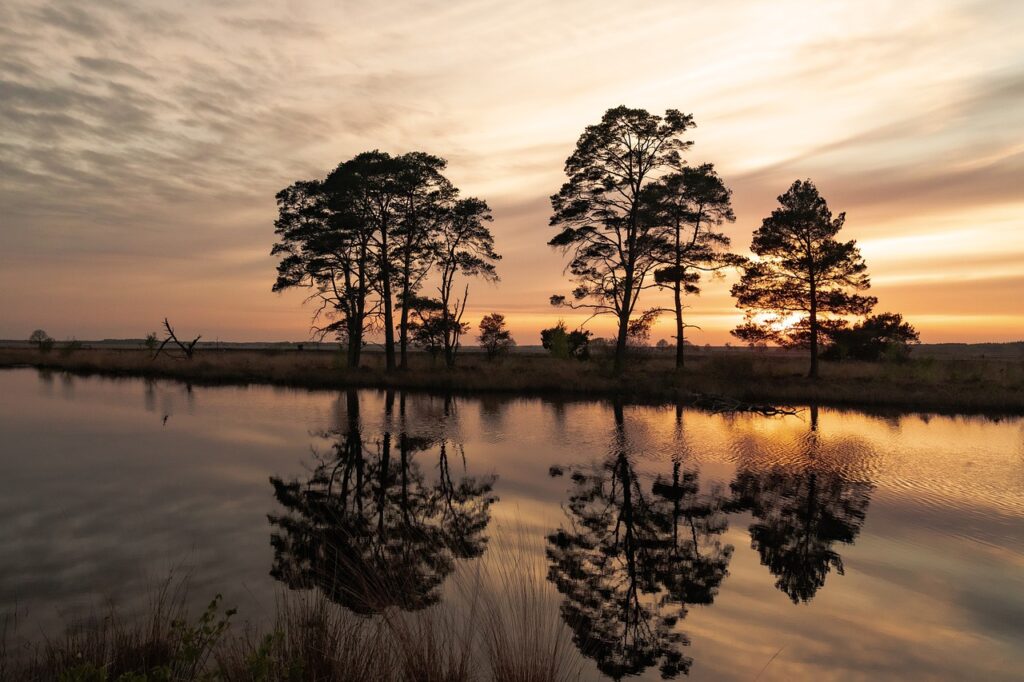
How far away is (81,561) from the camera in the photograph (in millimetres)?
8234

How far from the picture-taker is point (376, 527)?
10.0m

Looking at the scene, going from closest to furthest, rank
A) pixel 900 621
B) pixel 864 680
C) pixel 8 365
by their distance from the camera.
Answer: pixel 864 680 → pixel 900 621 → pixel 8 365

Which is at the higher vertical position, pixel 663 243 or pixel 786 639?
pixel 663 243

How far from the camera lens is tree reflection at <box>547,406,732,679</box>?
251 inches

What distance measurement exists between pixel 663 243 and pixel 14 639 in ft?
115

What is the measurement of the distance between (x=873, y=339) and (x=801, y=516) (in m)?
53.9

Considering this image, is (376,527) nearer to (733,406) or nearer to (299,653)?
(299,653)

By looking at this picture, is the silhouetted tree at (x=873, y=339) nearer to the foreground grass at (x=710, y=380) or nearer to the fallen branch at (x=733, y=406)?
the foreground grass at (x=710, y=380)

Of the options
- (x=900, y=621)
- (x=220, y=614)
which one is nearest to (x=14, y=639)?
(x=220, y=614)

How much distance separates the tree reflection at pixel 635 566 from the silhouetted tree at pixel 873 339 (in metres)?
47.9

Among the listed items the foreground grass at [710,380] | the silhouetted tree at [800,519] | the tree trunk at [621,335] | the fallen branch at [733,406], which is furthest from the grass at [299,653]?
the tree trunk at [621,335]

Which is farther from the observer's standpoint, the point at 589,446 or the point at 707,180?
the point at 707,180

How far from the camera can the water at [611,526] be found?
6.77m

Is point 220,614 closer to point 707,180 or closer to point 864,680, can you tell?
point 864,680
